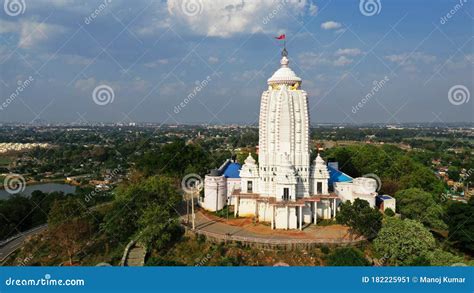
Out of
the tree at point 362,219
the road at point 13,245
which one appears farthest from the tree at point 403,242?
the road at point 13,245

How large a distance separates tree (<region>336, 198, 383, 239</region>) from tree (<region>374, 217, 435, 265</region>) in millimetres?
1315

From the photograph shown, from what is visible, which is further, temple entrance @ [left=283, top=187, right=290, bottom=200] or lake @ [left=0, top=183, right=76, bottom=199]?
lake @ [left=0, top=183, right=76, bottom=199]

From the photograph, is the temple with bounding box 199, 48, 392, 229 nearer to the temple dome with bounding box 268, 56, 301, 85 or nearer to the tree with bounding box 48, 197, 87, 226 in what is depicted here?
the temple dome with bounding box 268, 56, 301, 85

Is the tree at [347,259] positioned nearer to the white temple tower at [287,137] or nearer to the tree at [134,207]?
the white temple tower at [287,137]

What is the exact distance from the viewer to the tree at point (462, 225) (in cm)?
2369

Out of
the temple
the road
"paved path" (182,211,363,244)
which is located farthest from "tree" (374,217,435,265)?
the road

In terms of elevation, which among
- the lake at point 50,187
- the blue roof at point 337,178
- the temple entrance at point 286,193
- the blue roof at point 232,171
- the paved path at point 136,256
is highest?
the blue roof at point 232,171

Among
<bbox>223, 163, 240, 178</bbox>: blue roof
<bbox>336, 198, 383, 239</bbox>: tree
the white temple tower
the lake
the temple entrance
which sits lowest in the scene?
the lake

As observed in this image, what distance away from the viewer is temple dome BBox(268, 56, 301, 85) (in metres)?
27.3

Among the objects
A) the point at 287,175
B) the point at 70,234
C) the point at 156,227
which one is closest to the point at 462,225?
the point at 287,175

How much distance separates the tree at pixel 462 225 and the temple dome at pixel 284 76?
14.6 m

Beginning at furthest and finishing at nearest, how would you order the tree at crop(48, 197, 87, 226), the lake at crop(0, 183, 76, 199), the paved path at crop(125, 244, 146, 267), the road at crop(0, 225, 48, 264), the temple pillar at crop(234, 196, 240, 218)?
the lake at crop(0, 183, 76, 199) < the temple pillar at crop(234, 196, 240, 218) < the road at crop(0, 225, 48, 264) < the tree at crop(48, 197, 87, 226) < the paved path at crop(125, 244, 146, 267)

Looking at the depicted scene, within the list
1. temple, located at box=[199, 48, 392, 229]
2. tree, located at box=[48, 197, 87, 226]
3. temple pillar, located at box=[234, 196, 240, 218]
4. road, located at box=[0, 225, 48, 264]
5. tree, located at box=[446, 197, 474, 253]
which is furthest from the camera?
temple pillar, located at box=[234, 196, 240, 218]

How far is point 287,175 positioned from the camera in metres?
25.0
